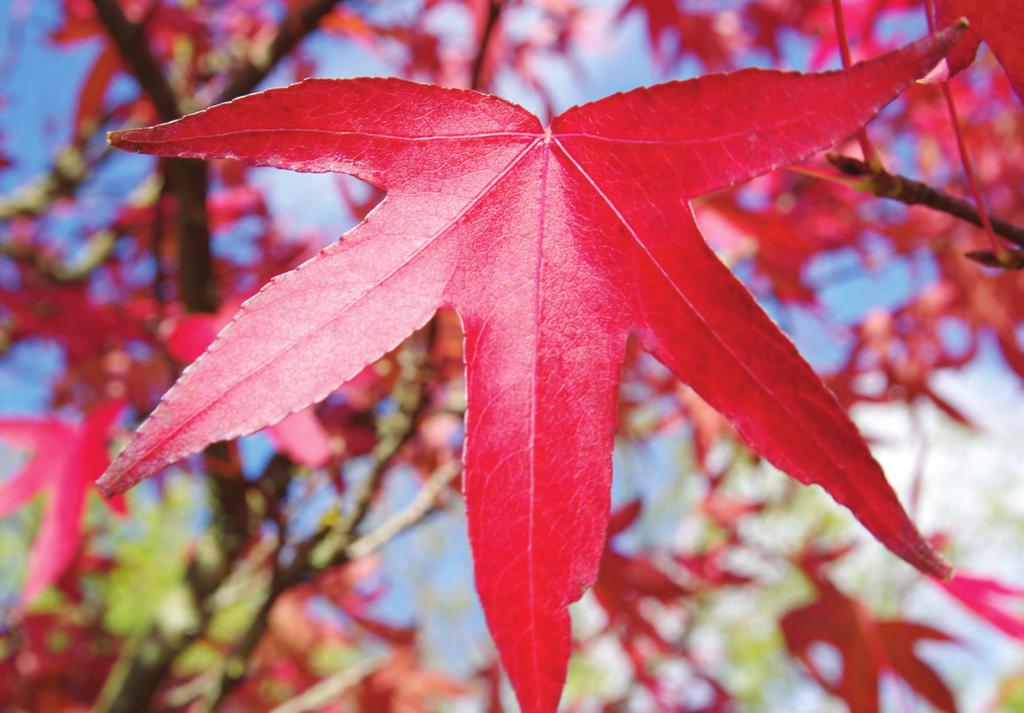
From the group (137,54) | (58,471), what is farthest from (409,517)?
(137,54)

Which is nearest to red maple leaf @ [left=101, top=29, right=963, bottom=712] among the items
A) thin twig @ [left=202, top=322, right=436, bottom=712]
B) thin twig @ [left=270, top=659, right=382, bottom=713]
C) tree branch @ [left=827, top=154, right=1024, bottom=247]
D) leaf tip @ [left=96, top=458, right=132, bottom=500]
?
leaf tip @ [left=96, top=458, right=132, bottom=500]

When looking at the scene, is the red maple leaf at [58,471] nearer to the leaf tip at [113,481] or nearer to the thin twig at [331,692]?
the thin twig at [331,692]

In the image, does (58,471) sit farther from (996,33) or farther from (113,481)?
(996,33)

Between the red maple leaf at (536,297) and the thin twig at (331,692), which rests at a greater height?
the thin twig at (331,692)

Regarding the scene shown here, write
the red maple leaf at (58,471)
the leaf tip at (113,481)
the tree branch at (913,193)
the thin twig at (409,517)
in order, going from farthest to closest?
the thin twig at (409,517), the red maple leaf at (58,471), the tree branch at (913,193), the leaf tip at (113,481)

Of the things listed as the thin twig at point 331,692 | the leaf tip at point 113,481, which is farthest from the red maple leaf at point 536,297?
the thin twig at point 331,692

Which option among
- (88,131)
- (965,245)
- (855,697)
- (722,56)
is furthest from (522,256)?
(88,131)

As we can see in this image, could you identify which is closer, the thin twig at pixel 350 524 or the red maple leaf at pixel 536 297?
the red maple leaf at pixel 536 297

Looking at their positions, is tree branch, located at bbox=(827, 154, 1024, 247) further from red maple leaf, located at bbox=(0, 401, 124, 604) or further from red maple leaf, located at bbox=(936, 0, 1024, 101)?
red maple leaf, located at bbox=(0, 401, 124, 604)
